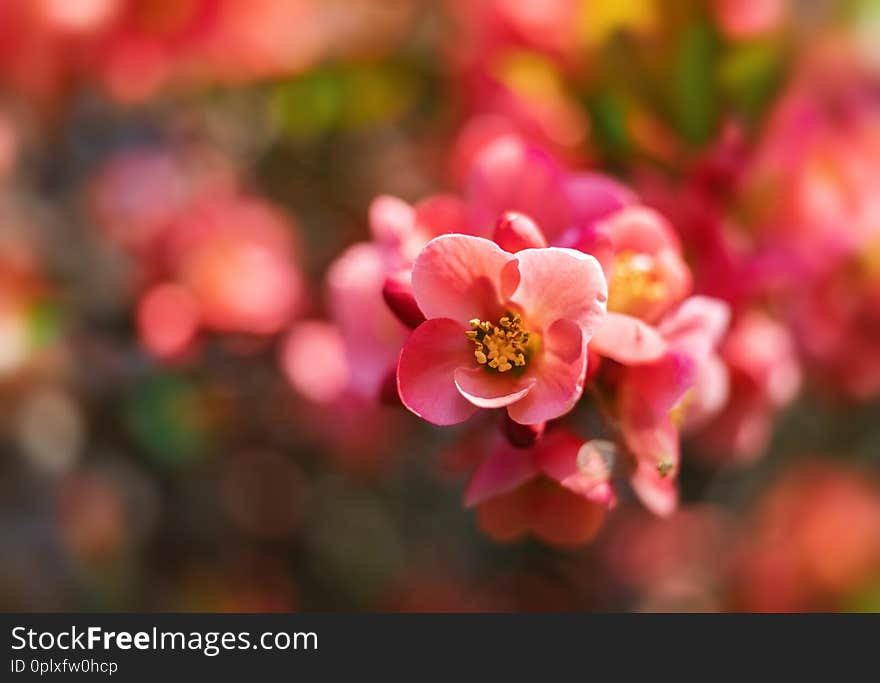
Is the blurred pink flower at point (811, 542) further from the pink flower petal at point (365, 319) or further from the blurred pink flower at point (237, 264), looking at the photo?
the pink flower petal at point (365, 319)

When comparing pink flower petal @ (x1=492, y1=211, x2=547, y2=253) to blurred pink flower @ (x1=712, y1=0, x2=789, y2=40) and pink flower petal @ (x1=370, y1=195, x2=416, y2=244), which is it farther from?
blurred pink flower @ (x1=712, y1=0, x2=789, y2=40)

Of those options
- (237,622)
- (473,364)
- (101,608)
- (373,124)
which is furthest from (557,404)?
(101,608)

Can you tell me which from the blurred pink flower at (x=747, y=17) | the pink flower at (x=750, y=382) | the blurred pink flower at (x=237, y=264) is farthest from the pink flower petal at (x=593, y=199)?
the blurred pink flower at (x=237, y=264)

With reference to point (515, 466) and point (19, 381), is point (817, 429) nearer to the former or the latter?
point (515, 466)

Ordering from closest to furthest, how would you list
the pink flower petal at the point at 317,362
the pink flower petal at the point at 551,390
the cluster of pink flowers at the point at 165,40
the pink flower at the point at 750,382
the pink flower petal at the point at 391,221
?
1. the pink flower petal at the point at 551,390
2. the pink flower petal at the point at 391,221
3. the pink flower at the point at 750,382
4. the pink flower petal at the point at 317,362
5. the cluster of pink flowers at the point at 165,40

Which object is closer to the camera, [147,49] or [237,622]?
[237,622]

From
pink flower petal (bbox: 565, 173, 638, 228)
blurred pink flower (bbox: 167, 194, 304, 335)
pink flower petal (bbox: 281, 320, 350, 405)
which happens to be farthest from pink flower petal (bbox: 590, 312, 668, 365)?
blurred pink flower (bbox: 167, 194, 304, 335)

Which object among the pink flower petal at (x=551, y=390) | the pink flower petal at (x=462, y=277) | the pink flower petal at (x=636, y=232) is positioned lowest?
the pink flower petal at (x=551, y=390)
